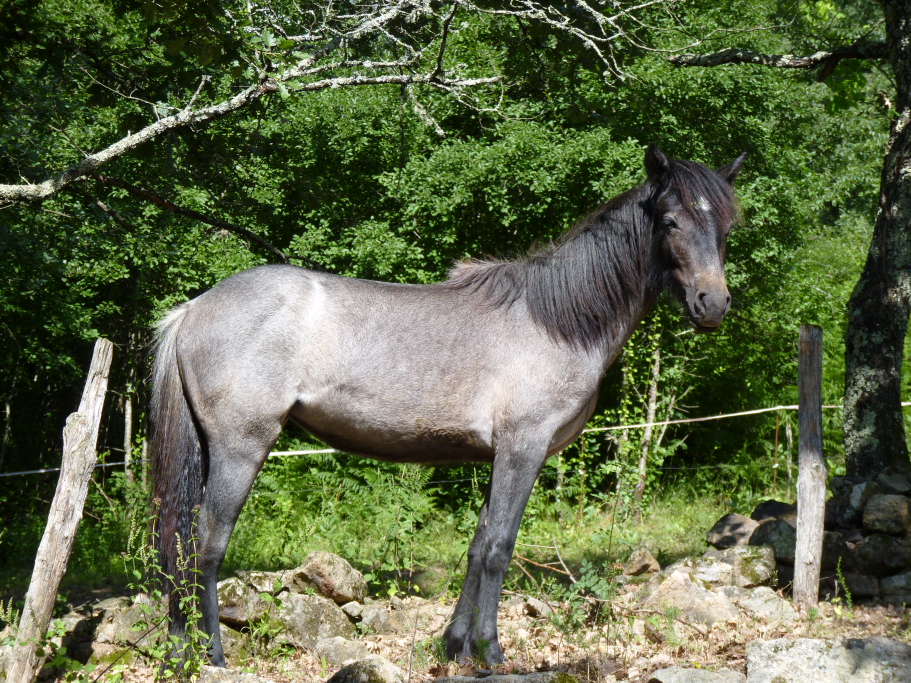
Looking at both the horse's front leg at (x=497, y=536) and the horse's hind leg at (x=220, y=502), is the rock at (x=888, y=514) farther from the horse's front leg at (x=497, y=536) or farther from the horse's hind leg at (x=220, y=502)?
the horse's hind leg at (x=220, y=502)

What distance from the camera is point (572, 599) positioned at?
4.82 meters

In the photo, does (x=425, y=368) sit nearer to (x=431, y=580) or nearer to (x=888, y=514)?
(x=431, y=580)

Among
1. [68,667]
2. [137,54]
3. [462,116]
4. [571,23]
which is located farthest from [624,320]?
[462,116]

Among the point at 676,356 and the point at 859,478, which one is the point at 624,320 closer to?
the point at 859,478

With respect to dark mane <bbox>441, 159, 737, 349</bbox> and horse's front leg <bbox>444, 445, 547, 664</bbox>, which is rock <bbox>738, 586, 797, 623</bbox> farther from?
dark mane <bbox>441, 159, 737, 349</bbox>

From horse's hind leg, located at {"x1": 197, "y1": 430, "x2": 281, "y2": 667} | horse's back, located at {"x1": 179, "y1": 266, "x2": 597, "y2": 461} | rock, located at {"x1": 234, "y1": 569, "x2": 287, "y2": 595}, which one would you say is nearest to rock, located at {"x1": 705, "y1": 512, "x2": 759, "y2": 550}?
horse's back, located at {"x1": 179, "y1": 266, "x2": 597, "y2": 461}

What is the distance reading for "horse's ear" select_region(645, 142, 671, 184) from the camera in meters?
4.64

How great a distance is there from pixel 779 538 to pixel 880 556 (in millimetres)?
694

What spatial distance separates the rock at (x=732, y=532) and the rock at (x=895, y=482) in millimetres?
1018

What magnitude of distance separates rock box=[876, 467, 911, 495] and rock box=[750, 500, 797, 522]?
2.42ft

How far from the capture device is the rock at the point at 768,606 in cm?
525

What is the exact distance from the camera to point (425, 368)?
14.9ft

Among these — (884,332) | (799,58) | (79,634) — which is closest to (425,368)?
(79,634)

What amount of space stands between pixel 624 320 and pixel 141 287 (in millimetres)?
7897
